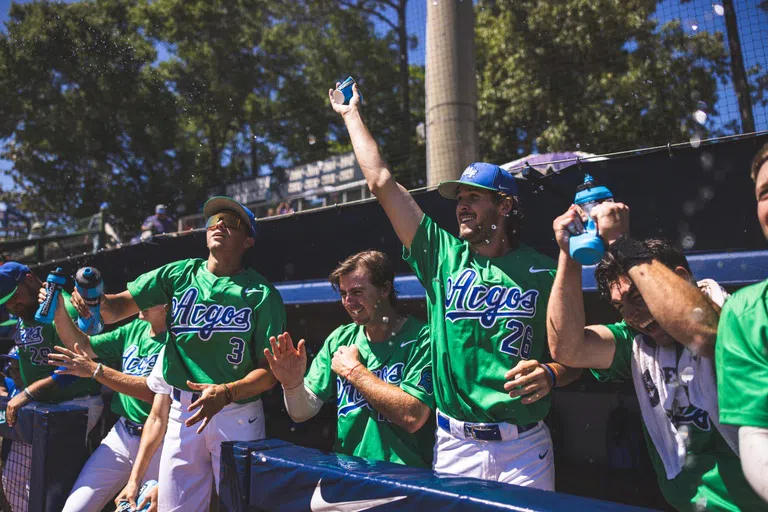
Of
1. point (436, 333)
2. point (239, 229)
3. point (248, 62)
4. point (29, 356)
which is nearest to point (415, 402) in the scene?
point (436, 333)

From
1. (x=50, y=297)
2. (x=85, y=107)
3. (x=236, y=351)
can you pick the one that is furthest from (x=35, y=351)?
(x=85, y=107)

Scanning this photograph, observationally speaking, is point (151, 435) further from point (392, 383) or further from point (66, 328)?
Answer: point (392, 383)

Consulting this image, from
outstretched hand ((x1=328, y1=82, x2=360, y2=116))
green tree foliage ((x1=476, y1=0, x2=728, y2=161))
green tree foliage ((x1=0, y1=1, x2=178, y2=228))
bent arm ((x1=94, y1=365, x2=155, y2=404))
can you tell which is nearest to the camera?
outstretched hand ((x1=328, y1=82, x2=360, y2=116))

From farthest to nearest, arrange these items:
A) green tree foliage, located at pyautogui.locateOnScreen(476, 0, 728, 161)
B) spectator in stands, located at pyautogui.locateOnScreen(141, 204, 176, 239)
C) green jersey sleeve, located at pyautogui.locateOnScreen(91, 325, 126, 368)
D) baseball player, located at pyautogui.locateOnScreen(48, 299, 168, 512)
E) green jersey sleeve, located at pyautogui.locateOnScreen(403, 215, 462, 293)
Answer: spectator in stands, located at pyautogui.locateOnScreen(141, 204, 176, 239) < green tree foliage, located at pyautogui.locateOnScreen(476, 0, 728, 161) < green jersey sleeve, located at pyautogui.locateOnScreen(91, 325, 126, 368) < baseball player, located at pyautogui.locateOnScreen(48, 299, 168, 512) < green jersey sleeve, located at pyautogui.locateOnScreen(403, 215, 462, 293)

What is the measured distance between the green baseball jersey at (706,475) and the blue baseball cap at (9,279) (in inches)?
147

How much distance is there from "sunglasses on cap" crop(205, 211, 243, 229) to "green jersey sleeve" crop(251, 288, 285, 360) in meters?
0.40

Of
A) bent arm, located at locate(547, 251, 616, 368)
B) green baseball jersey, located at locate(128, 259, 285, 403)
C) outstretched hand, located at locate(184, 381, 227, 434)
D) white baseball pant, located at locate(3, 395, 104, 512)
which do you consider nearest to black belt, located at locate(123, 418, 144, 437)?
white baseball pant, located at locate(3, 395, 104, 512)

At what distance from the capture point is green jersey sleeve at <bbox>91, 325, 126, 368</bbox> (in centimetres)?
412

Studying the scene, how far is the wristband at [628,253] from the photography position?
5.00 ft

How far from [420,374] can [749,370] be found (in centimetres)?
137

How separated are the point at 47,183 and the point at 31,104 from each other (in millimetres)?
2951

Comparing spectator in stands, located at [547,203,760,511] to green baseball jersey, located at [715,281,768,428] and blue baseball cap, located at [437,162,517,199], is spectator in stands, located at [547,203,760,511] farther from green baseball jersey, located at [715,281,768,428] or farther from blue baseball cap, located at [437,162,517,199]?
blue baseball cap, located at [437,162,517,199]

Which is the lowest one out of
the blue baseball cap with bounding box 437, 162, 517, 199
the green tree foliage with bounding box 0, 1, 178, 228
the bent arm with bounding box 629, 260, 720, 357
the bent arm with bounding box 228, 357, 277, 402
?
the bent arm with bounding box 228, 357, 277, 402

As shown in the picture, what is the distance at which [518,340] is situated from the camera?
2.22m
